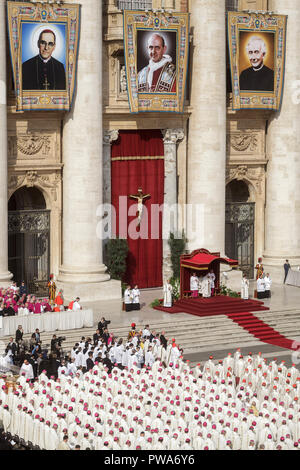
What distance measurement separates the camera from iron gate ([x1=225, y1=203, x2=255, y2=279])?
59688 mm

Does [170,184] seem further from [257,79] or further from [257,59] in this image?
[257,59]

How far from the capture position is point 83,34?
169 ft

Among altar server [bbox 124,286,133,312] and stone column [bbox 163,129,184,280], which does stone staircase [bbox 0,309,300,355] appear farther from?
stone column [bbox 163,129,184,280]

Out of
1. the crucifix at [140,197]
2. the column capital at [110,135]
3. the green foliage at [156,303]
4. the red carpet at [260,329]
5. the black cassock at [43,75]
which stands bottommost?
the red carpet at [260,329]

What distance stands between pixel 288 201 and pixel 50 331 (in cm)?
1881

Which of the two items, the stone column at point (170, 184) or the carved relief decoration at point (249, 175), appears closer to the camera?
the stone column at point (170, 184)

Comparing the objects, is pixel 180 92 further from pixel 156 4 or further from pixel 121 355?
pixel 121 355

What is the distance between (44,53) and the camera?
5103 cm

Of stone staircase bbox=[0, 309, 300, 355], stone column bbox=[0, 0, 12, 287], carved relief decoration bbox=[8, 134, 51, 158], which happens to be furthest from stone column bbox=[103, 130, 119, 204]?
stone staircase bbox=[0, 309, 300, 355]

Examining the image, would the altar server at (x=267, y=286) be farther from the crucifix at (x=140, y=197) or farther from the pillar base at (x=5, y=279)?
the pillar base at (x=5, y=279)

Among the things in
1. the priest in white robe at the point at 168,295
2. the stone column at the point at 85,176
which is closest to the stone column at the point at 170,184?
the stone column at the point at 85,176

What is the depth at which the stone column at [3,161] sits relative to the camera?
4947 centimetres

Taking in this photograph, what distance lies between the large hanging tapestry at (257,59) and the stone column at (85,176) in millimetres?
8189

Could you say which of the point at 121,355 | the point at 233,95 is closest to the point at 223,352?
the point at 121,355
